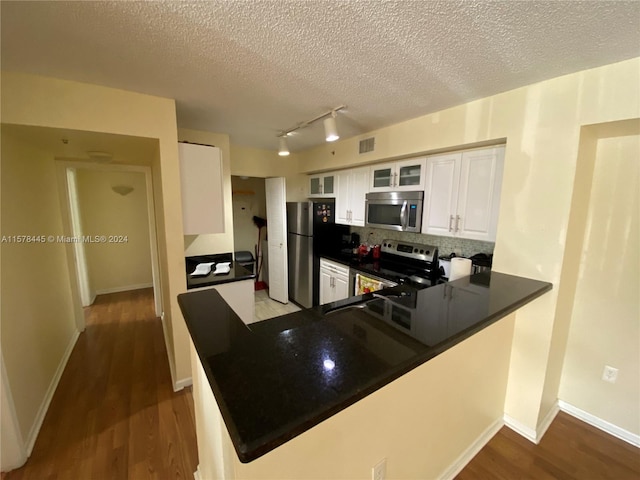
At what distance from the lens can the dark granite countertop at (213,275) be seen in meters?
2.38

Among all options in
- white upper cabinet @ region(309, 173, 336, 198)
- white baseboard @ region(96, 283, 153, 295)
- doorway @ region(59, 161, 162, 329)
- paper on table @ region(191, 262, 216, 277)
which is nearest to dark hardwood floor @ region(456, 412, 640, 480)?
paper on table @ region(191, 262, 216, 277)

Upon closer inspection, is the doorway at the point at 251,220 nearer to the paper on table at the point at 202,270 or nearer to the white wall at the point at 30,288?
the paper on table at the point at 202,270

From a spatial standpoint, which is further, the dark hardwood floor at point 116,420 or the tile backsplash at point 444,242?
the tile backsplash at point 444,242

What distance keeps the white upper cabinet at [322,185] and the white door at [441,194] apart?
1.47 meters

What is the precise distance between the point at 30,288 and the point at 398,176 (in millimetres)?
3365

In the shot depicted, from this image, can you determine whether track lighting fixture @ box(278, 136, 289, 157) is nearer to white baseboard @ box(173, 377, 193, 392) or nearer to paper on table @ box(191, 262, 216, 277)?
paper on table @ box(191, 262, 216, 277)

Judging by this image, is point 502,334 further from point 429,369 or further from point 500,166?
point 500,166

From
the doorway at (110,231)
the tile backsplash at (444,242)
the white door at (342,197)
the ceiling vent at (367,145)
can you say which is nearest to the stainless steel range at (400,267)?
the tile backsplash at (444,242)

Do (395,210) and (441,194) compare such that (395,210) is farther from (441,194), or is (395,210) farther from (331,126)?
(331,126)

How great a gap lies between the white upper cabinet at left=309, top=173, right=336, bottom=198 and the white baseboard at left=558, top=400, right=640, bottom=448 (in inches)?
123

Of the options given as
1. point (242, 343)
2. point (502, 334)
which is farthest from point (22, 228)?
point (502, 334)

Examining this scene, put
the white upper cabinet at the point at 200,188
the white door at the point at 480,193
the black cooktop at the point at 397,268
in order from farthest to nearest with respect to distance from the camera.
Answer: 1. the black cooktop at the point at 397,268
2. the white upper cabinet at the point at 200,188
3. the white door at the point at 480,193

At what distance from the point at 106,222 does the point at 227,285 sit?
11.4 feet

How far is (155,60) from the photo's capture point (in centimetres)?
142
